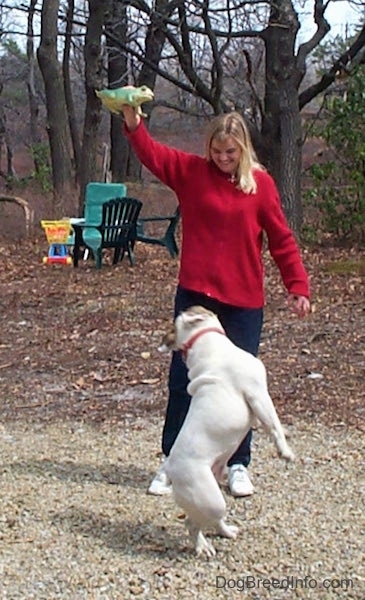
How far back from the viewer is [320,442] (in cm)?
555

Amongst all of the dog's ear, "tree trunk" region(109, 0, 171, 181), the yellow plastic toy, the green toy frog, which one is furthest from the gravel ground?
"tree trunk" region(109, 0, 171, 181)

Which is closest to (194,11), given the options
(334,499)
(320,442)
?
(320,442)

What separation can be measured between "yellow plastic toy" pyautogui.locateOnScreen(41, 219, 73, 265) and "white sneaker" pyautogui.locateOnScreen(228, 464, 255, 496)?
28.8ft

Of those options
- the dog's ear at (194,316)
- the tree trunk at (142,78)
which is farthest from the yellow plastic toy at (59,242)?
the dog's ear at (194,316)

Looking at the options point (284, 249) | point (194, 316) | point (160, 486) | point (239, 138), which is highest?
point (239, 138)

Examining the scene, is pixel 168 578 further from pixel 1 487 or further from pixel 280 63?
pixel 280 63

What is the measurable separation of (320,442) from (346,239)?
28.1 feet

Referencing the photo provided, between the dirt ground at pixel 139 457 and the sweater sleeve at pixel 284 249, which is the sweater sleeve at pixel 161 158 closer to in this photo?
the sweater sleeve at pixel 284 249

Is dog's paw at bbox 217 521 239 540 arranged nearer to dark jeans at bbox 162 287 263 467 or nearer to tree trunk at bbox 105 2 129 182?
dark jeans at bbox 162 287 263 467

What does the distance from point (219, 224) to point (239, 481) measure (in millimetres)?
1249

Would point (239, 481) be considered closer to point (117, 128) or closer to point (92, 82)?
point (92, 82)

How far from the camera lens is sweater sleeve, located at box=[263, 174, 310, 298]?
4.44m

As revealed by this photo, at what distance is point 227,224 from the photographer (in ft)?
14.2

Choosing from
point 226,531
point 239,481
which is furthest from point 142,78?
point 226,531
